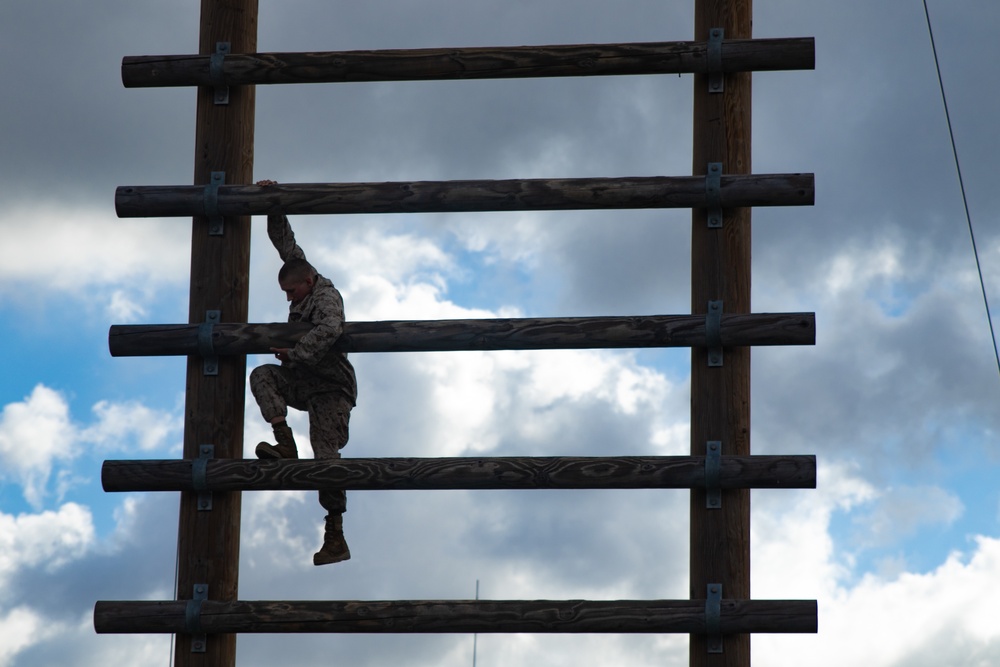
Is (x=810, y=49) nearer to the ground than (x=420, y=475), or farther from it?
Result: farther from it

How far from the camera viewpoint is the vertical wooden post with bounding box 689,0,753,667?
30.5ft

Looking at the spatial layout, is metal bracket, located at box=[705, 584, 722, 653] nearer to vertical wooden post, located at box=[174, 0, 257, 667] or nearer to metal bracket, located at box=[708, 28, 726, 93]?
vertical wooden post, located at box=[174, 0, 257, 667]

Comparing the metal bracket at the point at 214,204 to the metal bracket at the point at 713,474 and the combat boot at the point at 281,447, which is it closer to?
the combat boot at the point at 281,447

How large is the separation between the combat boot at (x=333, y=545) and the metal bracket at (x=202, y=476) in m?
0.63

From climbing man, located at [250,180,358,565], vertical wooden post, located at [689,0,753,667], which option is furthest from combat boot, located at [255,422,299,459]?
vertical wooden post, located at [689,0,753,667]

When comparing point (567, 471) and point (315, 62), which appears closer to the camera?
point (567, 471)

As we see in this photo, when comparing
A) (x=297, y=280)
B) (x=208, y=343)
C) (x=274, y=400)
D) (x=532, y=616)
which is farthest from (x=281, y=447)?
(x=532, y=616)

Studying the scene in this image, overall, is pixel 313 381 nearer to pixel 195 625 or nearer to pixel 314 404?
pixel 314 404

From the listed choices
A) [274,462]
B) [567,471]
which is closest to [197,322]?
[274,462]

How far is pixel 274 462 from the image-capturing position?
9359 millimetres

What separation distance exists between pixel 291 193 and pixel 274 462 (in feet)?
4.82

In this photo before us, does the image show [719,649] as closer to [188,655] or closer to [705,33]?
[188,655]

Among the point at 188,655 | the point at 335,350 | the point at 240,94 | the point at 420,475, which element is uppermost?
the point at 240,94

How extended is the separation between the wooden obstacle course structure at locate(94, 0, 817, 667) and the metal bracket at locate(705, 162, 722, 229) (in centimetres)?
1
